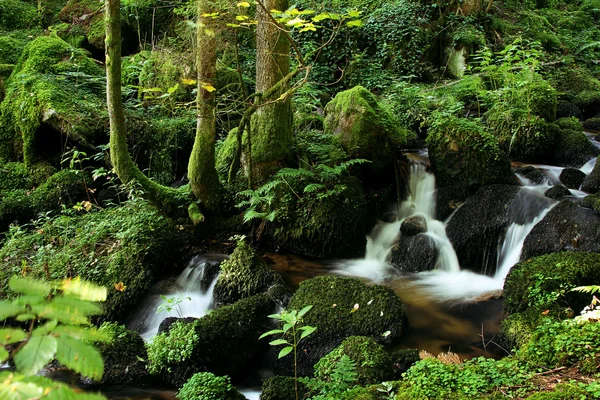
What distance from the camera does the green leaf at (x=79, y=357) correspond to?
1.10 m

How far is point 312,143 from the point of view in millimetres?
8336

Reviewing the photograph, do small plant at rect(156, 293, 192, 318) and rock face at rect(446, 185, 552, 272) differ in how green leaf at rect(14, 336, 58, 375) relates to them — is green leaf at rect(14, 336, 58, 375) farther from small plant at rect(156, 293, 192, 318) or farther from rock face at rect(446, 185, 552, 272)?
rock face at rect(446, 185, 552, 272)

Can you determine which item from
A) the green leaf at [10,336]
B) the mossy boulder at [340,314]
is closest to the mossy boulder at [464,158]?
the mossy boulder at [340,314]

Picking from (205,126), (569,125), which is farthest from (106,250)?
(569,125)

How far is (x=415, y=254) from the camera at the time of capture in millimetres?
7402

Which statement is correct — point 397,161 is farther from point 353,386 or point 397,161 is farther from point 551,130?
point 353,386

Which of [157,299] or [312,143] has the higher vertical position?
[312,143]

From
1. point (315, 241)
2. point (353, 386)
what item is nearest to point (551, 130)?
point (315, 241)

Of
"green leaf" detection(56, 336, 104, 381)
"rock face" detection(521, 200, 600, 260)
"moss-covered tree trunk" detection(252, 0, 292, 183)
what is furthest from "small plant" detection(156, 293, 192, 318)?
"rock face" detection(521, 200, 600, 260)

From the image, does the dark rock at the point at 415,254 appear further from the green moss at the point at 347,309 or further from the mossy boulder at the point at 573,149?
the mossy boulder at the point at 573,149

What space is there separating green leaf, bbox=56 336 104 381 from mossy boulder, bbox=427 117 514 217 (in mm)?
7759

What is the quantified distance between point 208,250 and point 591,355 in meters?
5.54

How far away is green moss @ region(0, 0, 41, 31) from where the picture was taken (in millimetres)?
13914

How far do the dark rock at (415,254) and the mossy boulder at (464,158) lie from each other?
1.18 m
